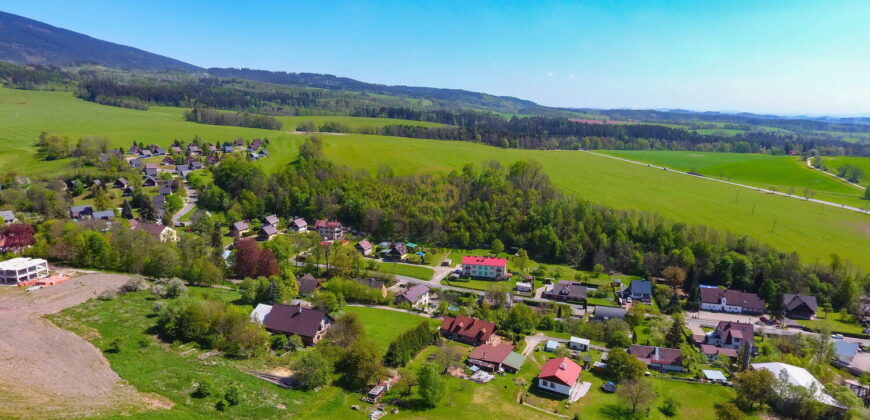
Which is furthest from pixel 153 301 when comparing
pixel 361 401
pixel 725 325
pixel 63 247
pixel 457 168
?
pixel 457 168

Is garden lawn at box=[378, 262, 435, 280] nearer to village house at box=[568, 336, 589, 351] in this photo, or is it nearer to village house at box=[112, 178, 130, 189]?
village house at box=[568, 336, 589, 351]

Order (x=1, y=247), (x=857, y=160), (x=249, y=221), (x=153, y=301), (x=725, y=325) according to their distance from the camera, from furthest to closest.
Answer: (x=857, y=160), (x=249, y=221), (x=1, y=247), (x=725, y=325), (x=153, y=301)

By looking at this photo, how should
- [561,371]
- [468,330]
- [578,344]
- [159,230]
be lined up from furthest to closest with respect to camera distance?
1. [159,230]
2. [468,330]
3. [578,344]
4. [561,371]

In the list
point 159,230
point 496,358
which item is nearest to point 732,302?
point 496,358

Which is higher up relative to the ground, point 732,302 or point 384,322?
point 384,322

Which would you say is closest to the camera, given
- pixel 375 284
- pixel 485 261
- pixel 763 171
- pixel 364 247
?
pixel 375 284

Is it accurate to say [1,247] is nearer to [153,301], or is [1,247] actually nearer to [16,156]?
[153,301]

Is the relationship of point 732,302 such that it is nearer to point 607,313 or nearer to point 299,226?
point 607,313
